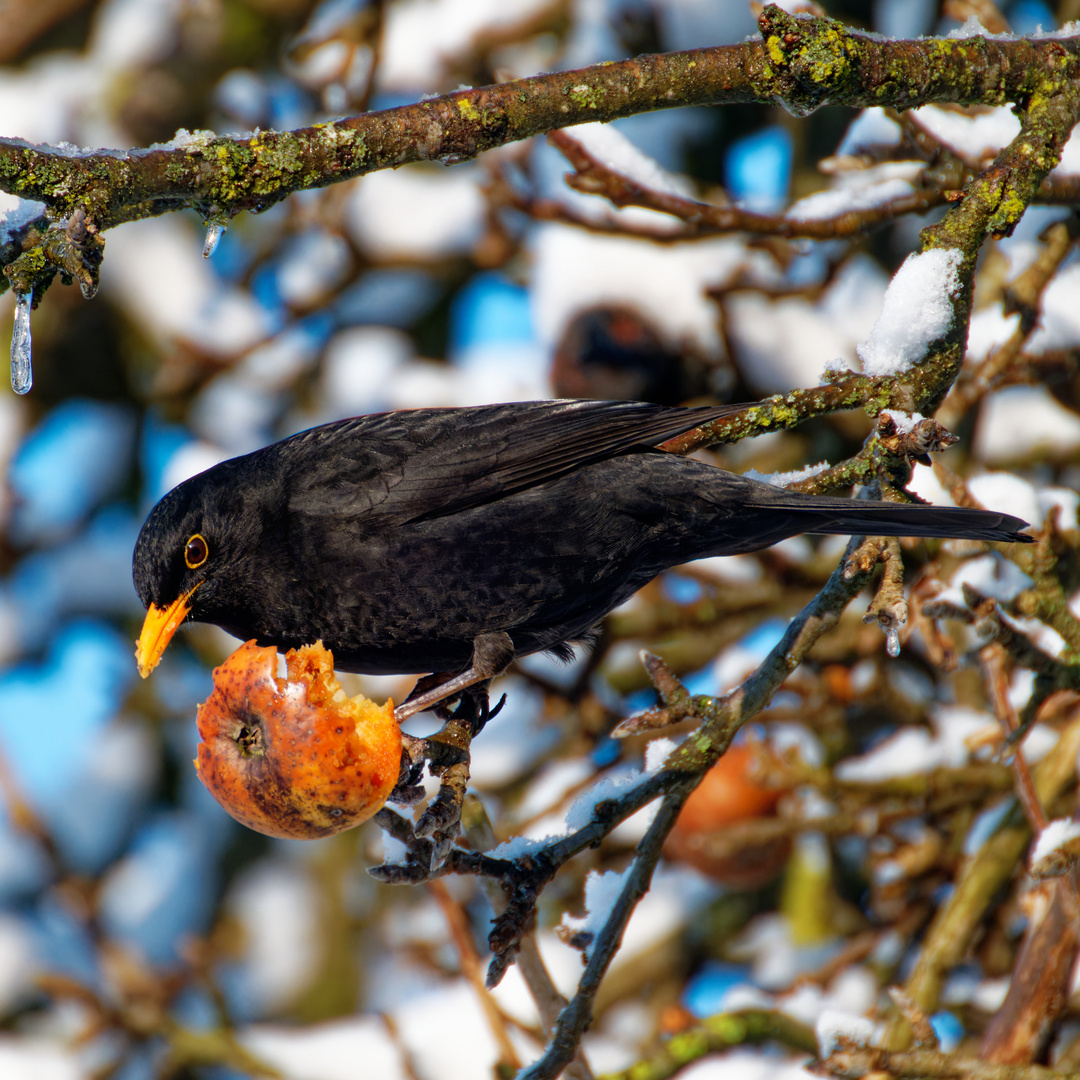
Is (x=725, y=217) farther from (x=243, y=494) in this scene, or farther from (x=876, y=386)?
(x=243, y=494)

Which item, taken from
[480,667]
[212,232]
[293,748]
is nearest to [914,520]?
[480,667]

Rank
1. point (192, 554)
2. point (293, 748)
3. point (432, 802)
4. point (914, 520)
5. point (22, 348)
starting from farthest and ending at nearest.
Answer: point (192, 554) → point (914, 520) → point (432, 802) → point (293, 748) → point (22, 348)

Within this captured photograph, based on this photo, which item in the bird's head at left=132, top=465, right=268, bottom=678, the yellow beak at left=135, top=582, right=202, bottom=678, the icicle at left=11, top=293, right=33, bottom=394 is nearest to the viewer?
the icicle at left=11, top=293, right=33, bottom=394

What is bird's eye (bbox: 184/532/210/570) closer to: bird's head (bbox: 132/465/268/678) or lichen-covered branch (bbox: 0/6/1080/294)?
bird's head (bbox: 132/465/268/678)

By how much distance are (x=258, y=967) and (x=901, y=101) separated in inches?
244

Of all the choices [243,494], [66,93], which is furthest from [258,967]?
[66,93]

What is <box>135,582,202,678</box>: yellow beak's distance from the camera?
2488 mm

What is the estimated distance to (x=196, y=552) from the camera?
2678 millimetres

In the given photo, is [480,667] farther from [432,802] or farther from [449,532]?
[432,802]

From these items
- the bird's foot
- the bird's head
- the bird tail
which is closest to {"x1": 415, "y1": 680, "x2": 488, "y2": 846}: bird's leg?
the bird's foot

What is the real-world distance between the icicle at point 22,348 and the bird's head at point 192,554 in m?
0.84

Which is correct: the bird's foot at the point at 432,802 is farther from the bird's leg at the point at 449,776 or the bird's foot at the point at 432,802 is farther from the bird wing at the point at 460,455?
the bird wing at the point at 460,455

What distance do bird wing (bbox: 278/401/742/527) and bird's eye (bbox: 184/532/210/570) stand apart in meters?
0.24

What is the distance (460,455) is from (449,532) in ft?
0.75
